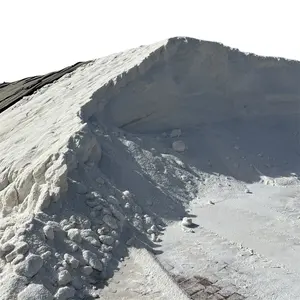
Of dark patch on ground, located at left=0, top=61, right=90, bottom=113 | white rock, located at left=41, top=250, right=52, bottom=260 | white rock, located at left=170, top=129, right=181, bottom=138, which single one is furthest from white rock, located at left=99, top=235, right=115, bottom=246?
dark patch on ground, located at left=0, top=61, right=90, bottom=113

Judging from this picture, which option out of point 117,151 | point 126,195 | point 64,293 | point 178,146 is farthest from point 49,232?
point 178,146

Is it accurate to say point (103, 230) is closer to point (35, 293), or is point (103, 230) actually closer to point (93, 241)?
point (93, 241)

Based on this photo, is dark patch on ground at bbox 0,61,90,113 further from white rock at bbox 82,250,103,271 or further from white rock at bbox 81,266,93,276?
white rock at bbox 81,266,93,276

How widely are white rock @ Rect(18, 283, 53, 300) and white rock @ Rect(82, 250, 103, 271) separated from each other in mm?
681

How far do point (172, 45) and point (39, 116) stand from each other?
2.76m

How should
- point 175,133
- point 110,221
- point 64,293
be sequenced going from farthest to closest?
1. point 175,133
2. point 110,221
3. point 64,293

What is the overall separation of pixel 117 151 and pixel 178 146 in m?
1.41

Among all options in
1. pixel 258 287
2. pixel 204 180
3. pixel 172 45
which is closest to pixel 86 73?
pixel 172 45

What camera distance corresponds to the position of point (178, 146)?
8.55 metres

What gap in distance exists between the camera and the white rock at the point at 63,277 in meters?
4.98

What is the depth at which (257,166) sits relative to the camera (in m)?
8.91

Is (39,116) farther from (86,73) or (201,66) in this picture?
(201,66)

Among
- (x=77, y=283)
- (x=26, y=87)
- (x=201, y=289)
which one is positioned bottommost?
(x=201, y=289)

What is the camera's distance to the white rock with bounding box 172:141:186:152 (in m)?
8.53
